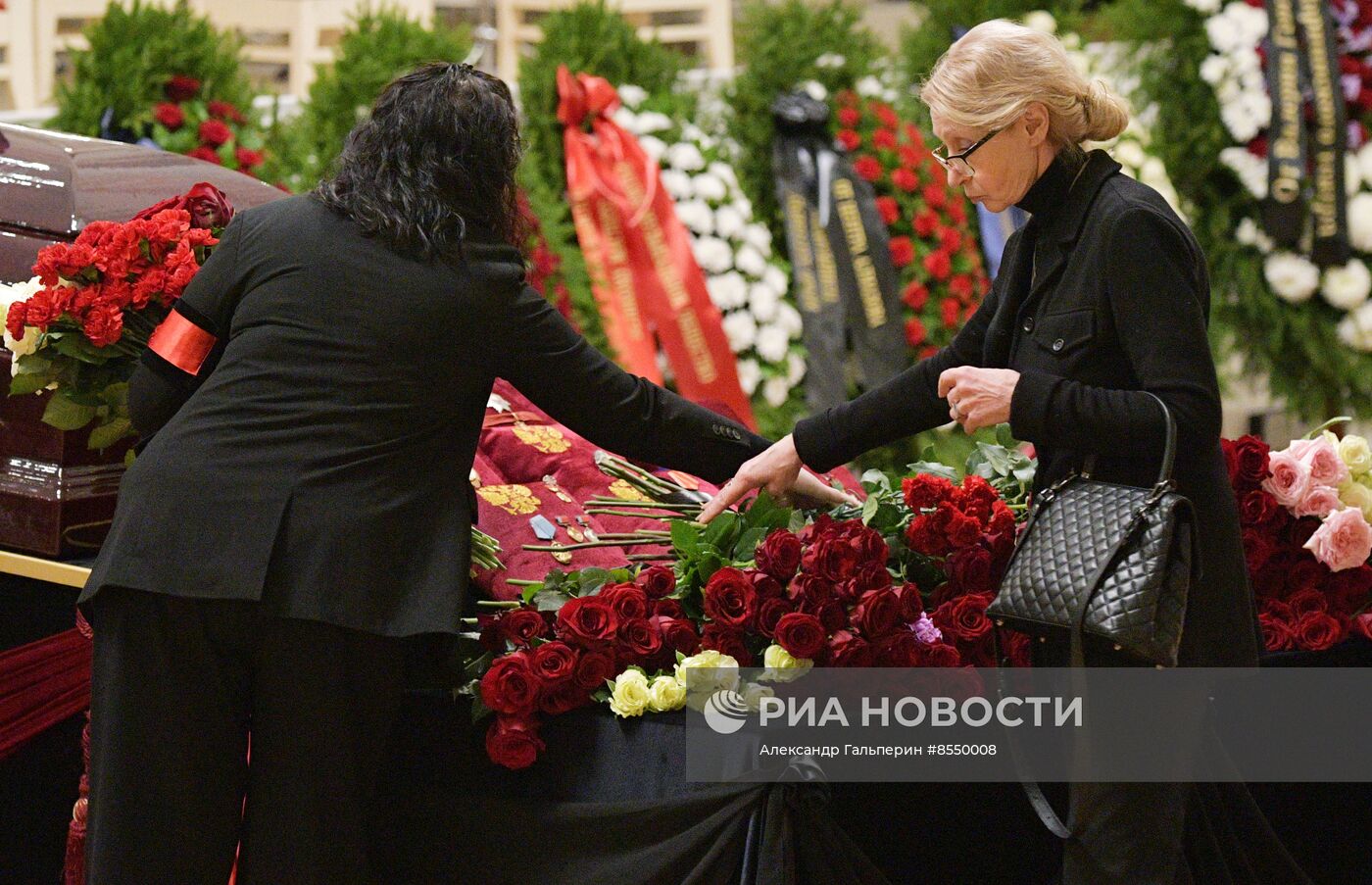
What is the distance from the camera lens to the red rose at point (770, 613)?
2072 mm

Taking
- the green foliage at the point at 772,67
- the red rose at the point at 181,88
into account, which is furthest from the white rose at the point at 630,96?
the red rose at the point at 181,88

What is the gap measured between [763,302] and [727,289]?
127 millimetres

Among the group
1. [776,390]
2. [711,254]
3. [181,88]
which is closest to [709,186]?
[711,254]

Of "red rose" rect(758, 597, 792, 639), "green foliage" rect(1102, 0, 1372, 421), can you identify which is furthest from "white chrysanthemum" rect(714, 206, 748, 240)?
"red rose" rect(758, 597, 792, 639)

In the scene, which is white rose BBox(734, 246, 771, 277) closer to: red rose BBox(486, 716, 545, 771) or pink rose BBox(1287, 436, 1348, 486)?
pink rose BBox(1287, 436, 1348, 486)

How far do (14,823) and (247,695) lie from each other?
1.16 m

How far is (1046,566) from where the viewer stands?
1.78 m

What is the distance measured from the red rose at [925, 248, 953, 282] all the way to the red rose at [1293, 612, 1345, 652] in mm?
2562

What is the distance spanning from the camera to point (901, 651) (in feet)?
6.82

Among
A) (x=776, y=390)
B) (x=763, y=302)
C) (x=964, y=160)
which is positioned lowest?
(x=776, y=390)

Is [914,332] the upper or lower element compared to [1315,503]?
lower

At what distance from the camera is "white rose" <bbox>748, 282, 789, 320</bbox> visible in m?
4.79

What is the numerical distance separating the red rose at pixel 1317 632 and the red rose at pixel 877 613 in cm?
72

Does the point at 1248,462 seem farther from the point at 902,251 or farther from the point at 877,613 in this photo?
the point at 902,251
